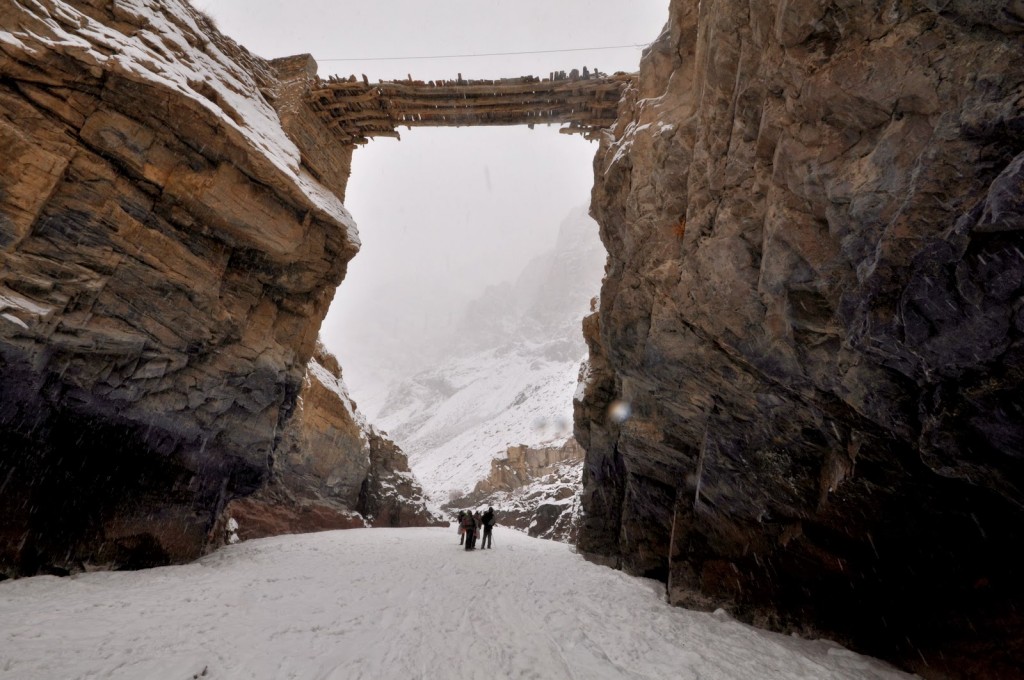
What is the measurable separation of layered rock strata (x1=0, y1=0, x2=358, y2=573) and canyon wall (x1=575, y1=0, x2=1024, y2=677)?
9.75 meters

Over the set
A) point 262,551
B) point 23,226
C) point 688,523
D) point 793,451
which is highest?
point 23,226

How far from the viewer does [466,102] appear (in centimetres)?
1583

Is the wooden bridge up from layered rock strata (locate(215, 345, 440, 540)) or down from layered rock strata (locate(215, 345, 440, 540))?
up

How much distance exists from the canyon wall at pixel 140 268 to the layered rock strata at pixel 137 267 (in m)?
0.03

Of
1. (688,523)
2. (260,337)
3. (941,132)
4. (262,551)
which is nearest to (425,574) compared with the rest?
(262,551)

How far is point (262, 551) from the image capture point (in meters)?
12.9

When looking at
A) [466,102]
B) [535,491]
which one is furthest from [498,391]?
[466,102]

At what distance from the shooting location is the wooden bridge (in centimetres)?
1427

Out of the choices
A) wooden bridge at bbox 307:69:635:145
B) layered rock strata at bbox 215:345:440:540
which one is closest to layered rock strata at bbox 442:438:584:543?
layered rock strata at bbox 215:345:440:540

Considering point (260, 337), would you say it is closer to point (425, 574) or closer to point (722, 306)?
point (425, 574)

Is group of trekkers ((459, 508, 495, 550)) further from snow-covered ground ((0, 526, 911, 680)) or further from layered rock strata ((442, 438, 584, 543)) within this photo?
layered rock strata ((442, 438, 584, 543))

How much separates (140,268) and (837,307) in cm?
1379

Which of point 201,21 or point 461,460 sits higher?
point 201,21

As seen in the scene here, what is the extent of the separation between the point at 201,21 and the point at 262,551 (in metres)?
15.1
